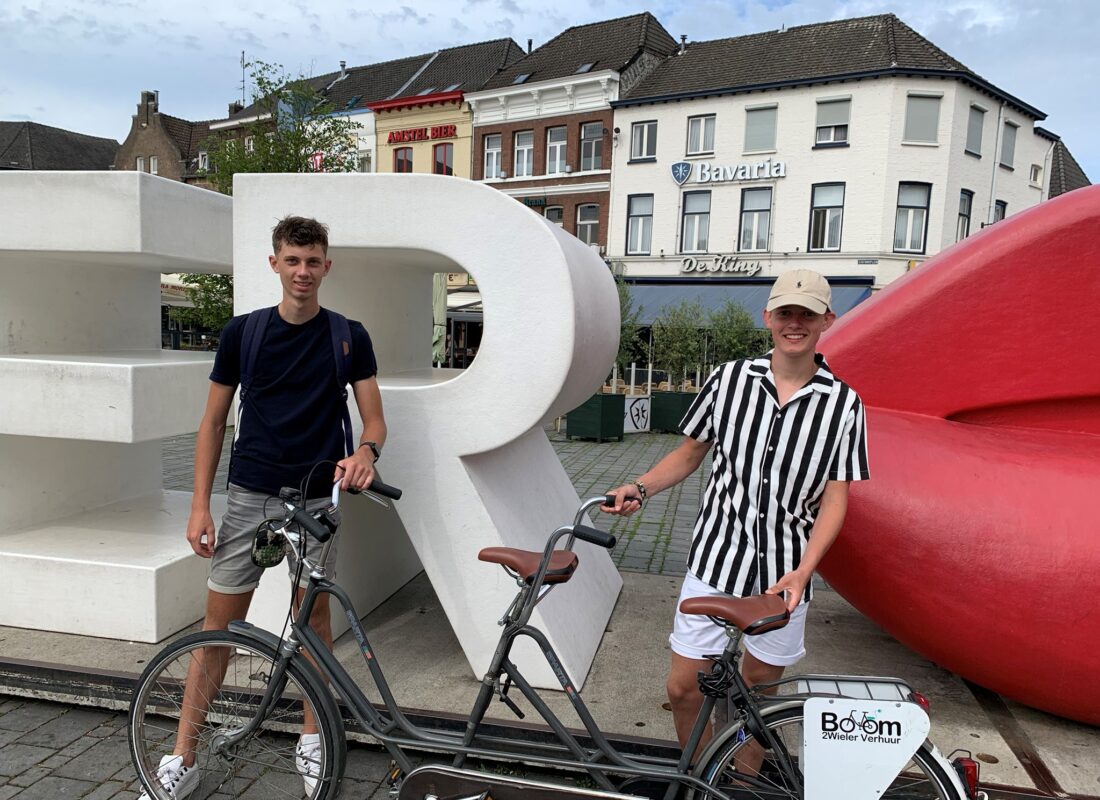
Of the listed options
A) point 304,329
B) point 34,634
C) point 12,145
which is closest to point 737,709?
point 304,329

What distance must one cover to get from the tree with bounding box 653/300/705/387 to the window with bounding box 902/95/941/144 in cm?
873

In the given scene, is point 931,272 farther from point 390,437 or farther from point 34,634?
point 34,634

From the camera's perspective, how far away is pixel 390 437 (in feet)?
13.0

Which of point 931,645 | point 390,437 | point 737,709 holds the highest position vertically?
point 390,437

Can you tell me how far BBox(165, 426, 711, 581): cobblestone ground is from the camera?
649cm

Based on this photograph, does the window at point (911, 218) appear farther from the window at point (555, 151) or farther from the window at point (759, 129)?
the window at point (555, 151)

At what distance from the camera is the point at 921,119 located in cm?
2142

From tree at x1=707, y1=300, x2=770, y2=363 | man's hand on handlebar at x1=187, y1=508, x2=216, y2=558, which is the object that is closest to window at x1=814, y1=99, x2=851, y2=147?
tree at x1=707, y1=300, x2=770, y2=363

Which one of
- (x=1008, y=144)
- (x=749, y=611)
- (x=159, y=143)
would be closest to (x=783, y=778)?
(x=749, y=611)

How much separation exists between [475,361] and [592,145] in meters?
23.2

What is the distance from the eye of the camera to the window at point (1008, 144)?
74.6 ft

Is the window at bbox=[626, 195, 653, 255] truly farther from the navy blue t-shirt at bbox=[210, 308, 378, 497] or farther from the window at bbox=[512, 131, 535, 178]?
the navy blue t-shirt at bbox=[210, 308, 378, 497]

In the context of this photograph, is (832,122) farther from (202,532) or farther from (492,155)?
(202,532)

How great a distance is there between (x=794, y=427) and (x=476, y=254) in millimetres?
1757
